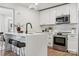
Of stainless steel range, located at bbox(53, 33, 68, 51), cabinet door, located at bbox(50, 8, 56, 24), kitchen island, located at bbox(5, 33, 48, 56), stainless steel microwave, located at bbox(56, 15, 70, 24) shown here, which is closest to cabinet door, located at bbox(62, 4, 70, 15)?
stainless steel microwave, located at bbox(56, 15, 70, 24)

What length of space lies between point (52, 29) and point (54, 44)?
1.16 meters

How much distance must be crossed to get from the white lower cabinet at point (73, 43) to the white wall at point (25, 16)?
8.90 ft

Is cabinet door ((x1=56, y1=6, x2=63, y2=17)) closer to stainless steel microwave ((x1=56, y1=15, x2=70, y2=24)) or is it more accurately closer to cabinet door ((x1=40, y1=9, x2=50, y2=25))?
stainless steel microwave ((x1=56, y1=15, x2=70, y2=24))

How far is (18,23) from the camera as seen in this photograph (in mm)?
5395

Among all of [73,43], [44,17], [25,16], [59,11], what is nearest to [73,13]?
[59,11]

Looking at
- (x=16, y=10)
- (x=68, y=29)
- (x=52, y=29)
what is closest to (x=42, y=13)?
(x=52, y=29)

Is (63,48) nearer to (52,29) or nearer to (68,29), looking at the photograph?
(68,29)

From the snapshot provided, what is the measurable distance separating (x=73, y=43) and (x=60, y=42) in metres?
0.67

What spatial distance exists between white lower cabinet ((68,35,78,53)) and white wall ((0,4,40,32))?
8.90 feet

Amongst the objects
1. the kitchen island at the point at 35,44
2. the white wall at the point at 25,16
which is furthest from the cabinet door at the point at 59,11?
the kitchen island at the point at 35,44

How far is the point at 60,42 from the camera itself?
15.1 ft

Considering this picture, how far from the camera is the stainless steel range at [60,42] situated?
4.38 m

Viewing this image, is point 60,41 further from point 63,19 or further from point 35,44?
point 35,44

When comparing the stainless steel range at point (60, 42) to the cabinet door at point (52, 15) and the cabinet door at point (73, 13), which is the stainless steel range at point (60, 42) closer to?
the cabinet door at point (73, 13)
